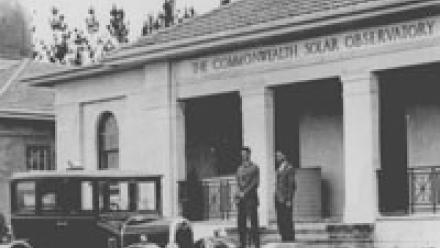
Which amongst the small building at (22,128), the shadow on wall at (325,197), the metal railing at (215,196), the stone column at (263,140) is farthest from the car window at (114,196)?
the small building at (22,128)

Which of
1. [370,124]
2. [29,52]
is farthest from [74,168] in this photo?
[29,52]

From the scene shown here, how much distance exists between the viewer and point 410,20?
18812mm

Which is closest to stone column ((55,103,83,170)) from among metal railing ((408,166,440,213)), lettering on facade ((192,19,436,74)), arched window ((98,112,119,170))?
arched window ((98,112,119,170))

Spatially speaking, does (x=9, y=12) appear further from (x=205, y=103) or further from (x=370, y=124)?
(x=370, y=124)

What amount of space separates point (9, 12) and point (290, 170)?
23209 mm

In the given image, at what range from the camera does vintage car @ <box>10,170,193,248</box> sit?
17.2 m

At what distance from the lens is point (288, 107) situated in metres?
23.8

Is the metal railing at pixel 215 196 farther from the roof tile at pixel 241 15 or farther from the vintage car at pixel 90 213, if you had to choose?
the vintage car at pixel 90 213

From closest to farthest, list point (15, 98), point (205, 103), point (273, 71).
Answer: point (273, 71)
point (205, 103)
point (15, 98)

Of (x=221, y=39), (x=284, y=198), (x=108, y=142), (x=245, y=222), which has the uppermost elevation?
(x=221, y=39)

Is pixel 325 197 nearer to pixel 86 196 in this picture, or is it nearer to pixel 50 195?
pixel 86 196

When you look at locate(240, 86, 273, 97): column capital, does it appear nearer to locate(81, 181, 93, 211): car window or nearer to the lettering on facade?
the lettering on facade

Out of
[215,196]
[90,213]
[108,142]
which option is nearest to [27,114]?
[108,142]

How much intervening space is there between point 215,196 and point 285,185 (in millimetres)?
5108
